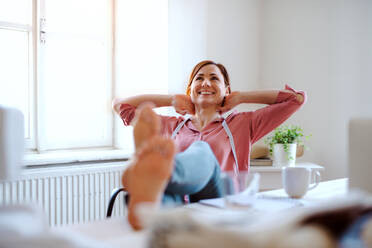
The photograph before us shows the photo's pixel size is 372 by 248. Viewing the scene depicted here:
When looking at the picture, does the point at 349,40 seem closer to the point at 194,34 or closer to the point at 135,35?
the point at 194,34

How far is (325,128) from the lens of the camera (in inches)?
104

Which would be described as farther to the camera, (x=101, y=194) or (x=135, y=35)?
(x=135, y=35)

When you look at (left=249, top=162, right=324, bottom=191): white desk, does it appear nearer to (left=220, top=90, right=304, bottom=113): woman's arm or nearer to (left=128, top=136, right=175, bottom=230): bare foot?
(left=220, top=90, right=304, bottom=113): woman's arm

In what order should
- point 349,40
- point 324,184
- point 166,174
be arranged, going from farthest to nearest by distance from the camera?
point 349,40 → point 324,184 → point 166,174

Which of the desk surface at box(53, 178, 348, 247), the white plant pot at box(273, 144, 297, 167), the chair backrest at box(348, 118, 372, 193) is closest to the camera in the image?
the desk surface at box(53, 178, 348, 247)

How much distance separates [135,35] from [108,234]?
2.00 m

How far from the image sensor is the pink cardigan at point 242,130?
1.59 m

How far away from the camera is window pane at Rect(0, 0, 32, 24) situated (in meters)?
2.28

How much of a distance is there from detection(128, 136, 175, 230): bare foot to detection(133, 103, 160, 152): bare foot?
0.32 feet

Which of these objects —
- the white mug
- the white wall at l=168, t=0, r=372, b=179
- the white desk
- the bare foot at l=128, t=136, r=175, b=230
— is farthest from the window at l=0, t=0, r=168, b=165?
the bare foot at l=128, t=136, r=175, b=230

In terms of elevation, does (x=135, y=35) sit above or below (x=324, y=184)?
above

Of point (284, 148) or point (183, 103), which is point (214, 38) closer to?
point (284, 148)

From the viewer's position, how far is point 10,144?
828 millimetres

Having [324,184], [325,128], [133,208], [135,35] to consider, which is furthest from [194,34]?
[133,208]
